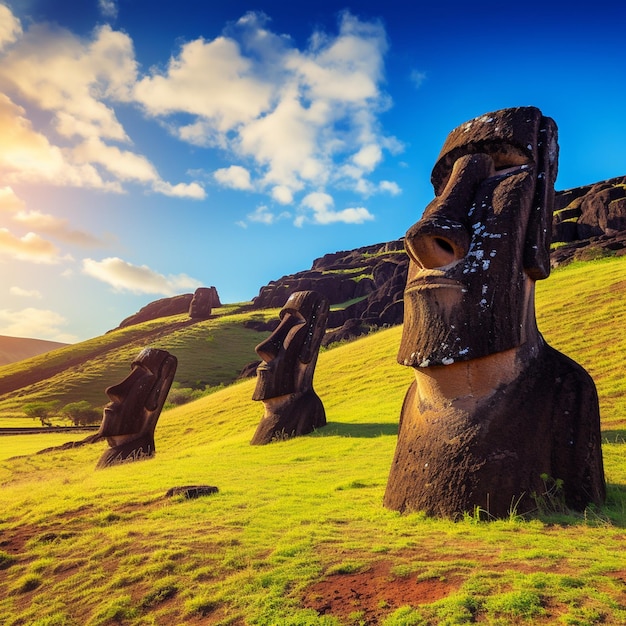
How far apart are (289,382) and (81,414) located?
30.7 meters

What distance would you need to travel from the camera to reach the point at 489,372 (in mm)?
5156

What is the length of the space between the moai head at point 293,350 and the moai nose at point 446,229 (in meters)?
7.93

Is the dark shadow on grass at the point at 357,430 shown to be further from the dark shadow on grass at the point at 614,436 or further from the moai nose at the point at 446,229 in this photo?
the moai nose at the point at 446,229

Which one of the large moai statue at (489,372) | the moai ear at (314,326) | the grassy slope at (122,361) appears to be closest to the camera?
the large moai statue at (489,372)

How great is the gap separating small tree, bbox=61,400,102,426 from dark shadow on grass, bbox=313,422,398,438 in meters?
29.9

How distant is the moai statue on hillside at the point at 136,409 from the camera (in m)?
13.3

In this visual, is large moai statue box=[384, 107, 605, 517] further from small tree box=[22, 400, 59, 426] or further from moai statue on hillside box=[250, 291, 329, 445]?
small tree box=[22, 400, 59, 426]

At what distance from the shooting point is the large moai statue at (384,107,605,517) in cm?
489

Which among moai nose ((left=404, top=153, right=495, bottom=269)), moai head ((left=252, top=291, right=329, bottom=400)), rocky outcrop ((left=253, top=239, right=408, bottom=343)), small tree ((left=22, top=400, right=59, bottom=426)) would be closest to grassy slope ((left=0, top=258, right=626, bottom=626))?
moai nose ((left=404, top=153, right=495, bottom=269))

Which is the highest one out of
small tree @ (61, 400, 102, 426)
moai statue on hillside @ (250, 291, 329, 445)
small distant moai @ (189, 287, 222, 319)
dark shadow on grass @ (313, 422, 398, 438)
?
small distant moai @ (189, 287, 222, 319)

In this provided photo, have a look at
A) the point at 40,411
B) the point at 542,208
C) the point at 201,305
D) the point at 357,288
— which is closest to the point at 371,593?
the point at 542,208

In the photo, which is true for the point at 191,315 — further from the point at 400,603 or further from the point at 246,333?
the point at 400,603

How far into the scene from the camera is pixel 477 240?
534 cm

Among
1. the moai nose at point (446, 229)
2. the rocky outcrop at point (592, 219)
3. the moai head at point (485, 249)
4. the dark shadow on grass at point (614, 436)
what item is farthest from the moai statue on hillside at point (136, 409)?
the rocky outcrop at point (592, 219)
